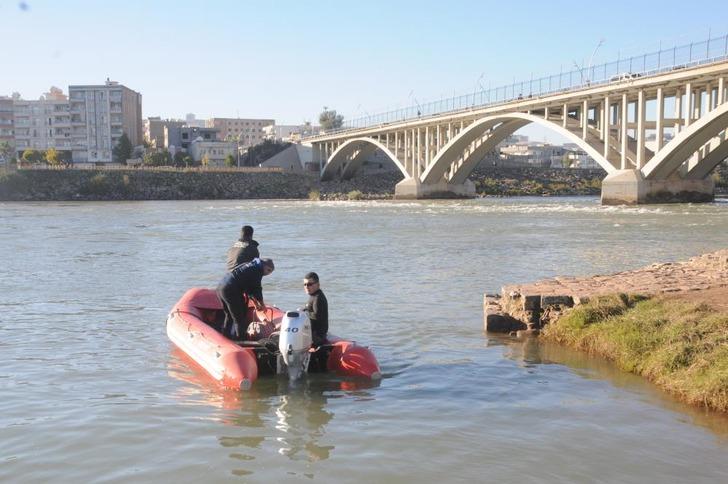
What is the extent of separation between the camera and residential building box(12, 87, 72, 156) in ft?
328

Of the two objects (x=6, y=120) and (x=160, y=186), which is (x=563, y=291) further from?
(x=6, y=120)

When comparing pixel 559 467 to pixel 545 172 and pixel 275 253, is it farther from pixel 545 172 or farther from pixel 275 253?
pixel 545 172

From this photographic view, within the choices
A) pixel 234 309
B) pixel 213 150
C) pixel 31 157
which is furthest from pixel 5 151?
pixel 234 309

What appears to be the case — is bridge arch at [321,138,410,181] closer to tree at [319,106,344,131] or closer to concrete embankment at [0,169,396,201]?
concrete embankment at [0,169,396,201]

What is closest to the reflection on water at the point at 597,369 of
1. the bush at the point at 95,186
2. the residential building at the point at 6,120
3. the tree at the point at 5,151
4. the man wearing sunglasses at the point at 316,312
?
the man wearing sunglasses at the point at 316,312

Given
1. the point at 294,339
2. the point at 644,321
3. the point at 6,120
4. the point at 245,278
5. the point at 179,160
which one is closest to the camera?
the point at 294,339

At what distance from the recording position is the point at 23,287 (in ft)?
50.4

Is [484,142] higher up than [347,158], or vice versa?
[484,142]

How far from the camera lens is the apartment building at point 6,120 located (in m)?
102

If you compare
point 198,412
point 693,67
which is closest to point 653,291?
point 198,412

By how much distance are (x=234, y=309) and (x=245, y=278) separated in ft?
1.17

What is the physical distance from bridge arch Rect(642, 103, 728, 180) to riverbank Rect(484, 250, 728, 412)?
81.7ft

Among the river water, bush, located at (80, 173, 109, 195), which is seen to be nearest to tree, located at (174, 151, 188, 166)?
bush, located at (80, 173, 109, 195)

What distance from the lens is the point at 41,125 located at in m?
102
